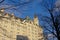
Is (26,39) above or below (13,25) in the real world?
below

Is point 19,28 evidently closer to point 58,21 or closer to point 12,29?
point 12,29

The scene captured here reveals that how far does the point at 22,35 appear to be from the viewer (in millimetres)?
63250

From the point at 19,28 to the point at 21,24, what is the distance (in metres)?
1.87

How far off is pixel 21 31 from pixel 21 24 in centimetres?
263

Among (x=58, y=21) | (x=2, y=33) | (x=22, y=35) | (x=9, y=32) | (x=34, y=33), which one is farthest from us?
(x=34, y=33)

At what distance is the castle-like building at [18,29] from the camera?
57.1 m

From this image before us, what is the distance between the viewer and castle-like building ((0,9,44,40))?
2248 inches

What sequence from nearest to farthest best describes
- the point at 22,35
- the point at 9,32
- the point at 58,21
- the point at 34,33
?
1. the point at 58,21
2. the point at 9,32
3. the point at 22,35
4. the point at 34,33

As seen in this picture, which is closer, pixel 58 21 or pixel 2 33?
pixel 58 21

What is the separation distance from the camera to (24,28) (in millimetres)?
65438

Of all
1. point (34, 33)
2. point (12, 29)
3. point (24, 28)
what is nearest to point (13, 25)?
point (12, 29)

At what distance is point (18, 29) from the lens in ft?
207

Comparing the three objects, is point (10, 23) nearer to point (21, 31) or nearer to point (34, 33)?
point (21, 31)

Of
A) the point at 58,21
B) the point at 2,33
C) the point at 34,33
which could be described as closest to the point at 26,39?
the point at 34,33
